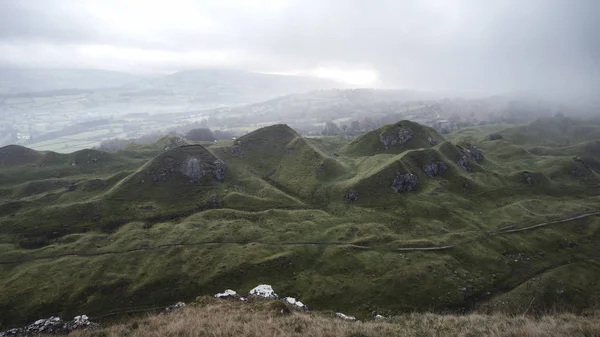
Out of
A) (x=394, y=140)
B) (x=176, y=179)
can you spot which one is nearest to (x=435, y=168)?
(x=394, y=140)

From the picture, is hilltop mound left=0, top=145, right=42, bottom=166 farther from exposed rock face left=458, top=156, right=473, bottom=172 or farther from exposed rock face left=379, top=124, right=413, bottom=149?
exposed rock face left=458, top=156, right=473, bottom=172

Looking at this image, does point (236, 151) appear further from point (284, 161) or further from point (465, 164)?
point (465, 164)

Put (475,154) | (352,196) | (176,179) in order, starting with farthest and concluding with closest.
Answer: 1. (475,154)
2. (176,179)
3. (352,196)

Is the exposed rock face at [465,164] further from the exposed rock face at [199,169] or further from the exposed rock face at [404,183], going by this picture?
the exposed rock face at [199,169]

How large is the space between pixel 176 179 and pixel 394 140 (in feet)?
391

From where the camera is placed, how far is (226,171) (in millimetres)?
145750

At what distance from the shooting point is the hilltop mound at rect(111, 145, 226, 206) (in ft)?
408

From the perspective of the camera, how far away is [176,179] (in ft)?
439

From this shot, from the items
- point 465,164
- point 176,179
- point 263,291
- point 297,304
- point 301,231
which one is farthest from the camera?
point 465,164

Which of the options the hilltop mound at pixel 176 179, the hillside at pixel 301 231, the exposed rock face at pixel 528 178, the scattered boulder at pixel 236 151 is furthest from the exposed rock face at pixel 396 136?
the hilltop mound at pixel 176 179

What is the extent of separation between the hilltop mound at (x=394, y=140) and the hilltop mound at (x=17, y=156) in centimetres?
17737

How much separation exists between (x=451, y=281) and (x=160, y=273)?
75148 mm

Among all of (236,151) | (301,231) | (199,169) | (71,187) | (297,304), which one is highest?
(236,151)

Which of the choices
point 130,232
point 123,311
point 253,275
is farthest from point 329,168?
point 123,311
